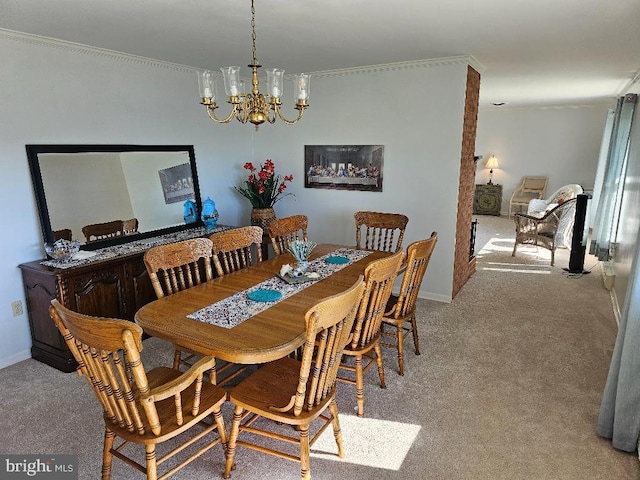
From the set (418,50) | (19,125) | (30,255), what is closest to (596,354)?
(418,50)

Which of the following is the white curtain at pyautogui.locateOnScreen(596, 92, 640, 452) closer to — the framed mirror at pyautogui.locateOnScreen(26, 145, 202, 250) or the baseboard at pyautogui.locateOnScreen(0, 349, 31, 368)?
the framed mirror at pyautogui.locateOnScreen(26, 145, 202, 250)

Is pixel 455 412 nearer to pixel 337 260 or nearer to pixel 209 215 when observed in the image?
pixel 337 260

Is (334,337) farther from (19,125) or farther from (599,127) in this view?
(599,127)

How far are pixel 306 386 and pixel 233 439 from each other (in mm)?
450

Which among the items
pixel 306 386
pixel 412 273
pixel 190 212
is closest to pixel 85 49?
pixel 190 212

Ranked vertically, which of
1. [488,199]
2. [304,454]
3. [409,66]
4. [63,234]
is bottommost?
[304,454]

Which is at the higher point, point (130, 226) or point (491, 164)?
point (491, 164)

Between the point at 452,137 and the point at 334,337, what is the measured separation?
115 inches

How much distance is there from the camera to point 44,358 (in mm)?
3154

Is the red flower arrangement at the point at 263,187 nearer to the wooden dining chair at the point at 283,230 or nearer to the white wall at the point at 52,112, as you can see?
the white wall at the point at 52,112

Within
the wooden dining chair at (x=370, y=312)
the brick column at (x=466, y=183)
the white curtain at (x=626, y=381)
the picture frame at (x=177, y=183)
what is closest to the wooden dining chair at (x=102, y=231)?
the picture frame at (x=177, y=183)

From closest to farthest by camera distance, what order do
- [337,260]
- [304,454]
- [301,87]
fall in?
1. [304,454]
2. [301,87]
3. [337,260]

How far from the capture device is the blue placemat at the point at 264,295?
7.61 ft

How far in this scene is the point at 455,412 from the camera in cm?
252
